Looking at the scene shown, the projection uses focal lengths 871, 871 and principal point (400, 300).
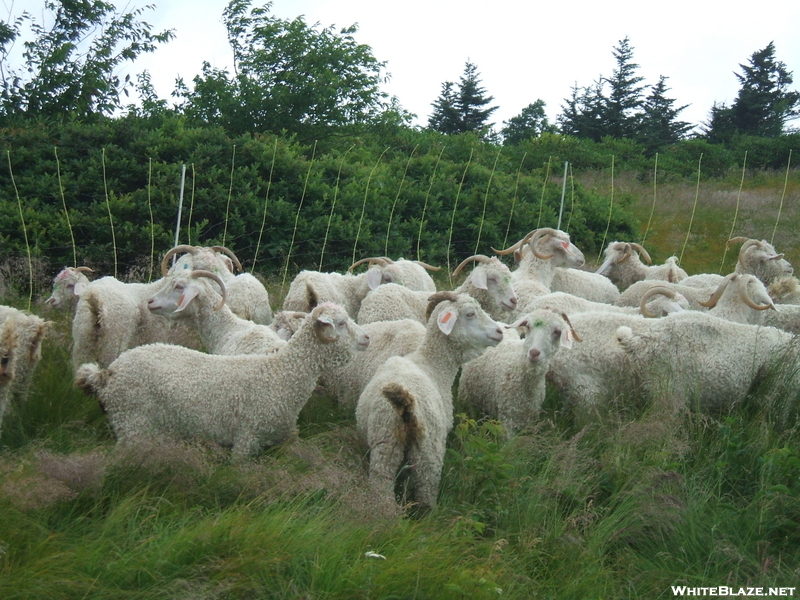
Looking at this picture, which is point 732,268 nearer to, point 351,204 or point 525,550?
point 351,204

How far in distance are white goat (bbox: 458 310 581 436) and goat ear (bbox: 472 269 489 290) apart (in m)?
1.16

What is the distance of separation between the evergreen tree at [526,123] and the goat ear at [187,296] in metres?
29.7

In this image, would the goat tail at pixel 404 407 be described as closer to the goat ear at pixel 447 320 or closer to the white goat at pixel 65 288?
the goat ear at pixel 447 320

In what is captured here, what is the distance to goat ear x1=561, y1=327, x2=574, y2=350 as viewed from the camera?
6.45m

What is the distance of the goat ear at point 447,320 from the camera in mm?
6203

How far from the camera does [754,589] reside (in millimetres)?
4836

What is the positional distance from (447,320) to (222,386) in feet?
5.38

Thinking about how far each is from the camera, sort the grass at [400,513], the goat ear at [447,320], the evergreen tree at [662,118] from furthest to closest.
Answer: the evergreen tree at [662,118]
the goat ear at [447,320]
the grass at [400,513]

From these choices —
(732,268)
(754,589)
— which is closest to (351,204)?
(732,268)

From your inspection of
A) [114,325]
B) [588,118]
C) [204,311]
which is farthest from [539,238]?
[588,118]

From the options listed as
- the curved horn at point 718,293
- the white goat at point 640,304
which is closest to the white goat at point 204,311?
the white goat at point 640,304

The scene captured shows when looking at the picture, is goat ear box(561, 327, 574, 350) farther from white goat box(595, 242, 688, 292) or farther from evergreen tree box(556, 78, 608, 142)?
evergreen tree box(556, 78, 608, 142)

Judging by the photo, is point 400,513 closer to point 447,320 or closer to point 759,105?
point 447,320

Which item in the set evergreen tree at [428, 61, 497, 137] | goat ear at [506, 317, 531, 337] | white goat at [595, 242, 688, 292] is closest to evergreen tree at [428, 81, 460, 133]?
evergreen tree at [428, 61, 497, 137]
